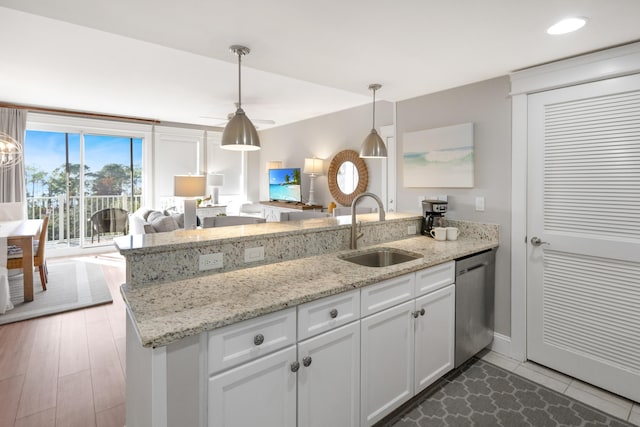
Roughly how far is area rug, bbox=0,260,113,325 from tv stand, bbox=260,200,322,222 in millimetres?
2814

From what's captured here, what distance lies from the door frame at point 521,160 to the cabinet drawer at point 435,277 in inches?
29.0

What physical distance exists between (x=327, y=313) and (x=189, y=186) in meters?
3.21

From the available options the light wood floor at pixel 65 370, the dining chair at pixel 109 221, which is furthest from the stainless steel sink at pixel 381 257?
the dining chair at pixel 109 221

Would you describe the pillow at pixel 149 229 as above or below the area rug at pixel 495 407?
above

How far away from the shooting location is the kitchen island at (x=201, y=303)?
110 cm

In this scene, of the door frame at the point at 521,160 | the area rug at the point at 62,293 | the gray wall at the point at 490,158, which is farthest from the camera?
the area rug at the point at 62,293

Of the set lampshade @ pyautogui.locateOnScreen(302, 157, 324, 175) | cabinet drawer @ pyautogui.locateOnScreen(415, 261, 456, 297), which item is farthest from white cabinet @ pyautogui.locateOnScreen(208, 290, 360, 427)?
lampshade @ pyautogui.locateOnScreen(302, 157, 324, 175)

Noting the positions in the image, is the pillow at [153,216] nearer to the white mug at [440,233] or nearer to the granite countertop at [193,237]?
the granite countertop at [193,237]

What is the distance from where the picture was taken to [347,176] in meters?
5.41

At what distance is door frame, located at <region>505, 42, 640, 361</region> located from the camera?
2.28m

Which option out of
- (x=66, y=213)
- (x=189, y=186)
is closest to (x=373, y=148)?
A: (x=189, y=186)

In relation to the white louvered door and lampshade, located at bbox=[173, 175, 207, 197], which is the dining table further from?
the white louvered door

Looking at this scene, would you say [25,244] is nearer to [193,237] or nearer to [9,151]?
[9,151]

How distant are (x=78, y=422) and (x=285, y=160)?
553 cm
